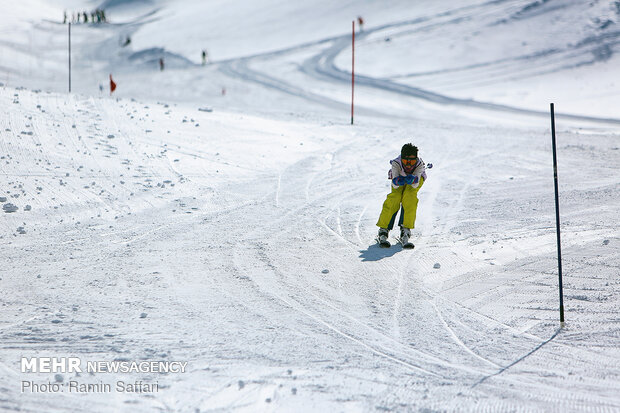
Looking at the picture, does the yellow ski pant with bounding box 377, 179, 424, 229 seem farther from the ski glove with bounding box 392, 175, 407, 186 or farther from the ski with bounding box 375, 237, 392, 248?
the ski with bounding box 375, 237, 392, 248

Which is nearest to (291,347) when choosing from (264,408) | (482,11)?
(264,408)

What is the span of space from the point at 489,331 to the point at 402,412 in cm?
180

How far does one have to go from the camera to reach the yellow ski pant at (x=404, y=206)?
916cm

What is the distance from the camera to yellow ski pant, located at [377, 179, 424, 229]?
916 centimetres

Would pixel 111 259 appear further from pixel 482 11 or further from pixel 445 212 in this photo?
pixel 482 11

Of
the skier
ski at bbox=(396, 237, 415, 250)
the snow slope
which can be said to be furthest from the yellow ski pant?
the snow slope

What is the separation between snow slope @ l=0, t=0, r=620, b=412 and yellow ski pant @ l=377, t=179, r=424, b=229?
451 mm

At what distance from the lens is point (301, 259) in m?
8.50

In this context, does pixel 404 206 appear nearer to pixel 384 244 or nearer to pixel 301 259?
pixel 384 244

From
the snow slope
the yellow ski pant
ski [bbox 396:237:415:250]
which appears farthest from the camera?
the yellow ski pant

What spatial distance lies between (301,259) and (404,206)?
169cm

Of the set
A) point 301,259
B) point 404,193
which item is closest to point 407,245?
point 404,193

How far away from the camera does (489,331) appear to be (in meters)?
6.35

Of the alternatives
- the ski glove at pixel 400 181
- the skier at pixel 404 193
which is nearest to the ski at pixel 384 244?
the skier at pixel 404 193
